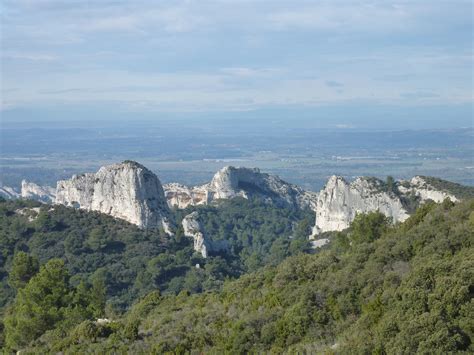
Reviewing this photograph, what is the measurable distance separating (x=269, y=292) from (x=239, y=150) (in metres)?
165

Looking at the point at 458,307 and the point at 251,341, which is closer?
the point at 458,307

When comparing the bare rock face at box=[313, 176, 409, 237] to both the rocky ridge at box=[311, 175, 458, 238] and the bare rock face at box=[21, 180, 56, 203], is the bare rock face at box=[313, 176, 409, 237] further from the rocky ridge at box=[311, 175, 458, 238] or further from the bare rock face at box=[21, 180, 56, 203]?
the bare rock face at box=[21, 180, 56, 203]

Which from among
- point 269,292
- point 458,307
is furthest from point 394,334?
point 269,292

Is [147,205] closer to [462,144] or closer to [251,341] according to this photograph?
[251,341]

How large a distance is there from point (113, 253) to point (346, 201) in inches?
802

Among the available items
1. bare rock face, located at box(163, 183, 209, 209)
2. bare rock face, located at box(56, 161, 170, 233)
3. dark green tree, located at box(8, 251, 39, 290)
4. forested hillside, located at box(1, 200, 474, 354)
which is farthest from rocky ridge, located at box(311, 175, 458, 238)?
forested hillside, located at box(1, 200, 474, 354)

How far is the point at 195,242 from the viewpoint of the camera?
50781mm

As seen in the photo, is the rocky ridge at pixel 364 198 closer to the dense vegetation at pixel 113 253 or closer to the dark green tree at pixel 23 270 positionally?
the dense vegetation at pixel 113 253

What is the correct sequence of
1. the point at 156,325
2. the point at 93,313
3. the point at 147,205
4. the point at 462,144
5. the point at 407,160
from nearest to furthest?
1. the point at 156,325
2. the point at 93,313
3. the point at 147,205
4. the point at 407,160
5. the point at 462,144

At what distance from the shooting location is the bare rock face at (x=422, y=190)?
2034 inches

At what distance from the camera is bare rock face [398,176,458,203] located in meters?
51.7

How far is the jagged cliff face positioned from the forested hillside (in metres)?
51.7

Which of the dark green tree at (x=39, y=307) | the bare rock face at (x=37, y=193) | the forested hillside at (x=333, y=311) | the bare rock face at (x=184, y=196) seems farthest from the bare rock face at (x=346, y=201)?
the bare rock face at (x=37, y=193)

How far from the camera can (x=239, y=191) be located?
7650 cm
